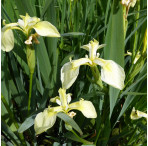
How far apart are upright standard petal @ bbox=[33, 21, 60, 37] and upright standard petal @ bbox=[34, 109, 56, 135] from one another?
23cm

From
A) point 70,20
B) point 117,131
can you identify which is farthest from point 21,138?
point 70,20

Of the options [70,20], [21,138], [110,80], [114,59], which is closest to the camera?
[110,80]

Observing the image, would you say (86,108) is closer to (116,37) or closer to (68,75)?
(68,75)

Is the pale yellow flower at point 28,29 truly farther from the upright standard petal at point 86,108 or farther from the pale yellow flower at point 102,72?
the upright standard petal at point 86,108

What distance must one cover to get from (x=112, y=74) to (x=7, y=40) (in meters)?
0.35

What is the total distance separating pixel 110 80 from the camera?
615 millimetres

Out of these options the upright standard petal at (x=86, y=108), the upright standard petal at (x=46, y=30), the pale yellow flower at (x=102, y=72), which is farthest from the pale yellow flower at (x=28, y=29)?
the upright standard petal at (x=86, y=108)

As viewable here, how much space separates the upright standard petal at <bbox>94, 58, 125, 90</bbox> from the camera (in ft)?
2.00

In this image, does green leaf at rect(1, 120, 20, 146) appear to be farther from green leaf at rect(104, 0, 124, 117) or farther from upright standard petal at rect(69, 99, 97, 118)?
green leaf at rect(104, 0, 124, 117)

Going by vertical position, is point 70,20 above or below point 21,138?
above

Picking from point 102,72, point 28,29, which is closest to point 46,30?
point 28,29

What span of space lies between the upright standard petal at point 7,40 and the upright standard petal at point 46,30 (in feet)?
0.30

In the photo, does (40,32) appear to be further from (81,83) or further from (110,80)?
(81,83)

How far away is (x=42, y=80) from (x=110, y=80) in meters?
0.47
